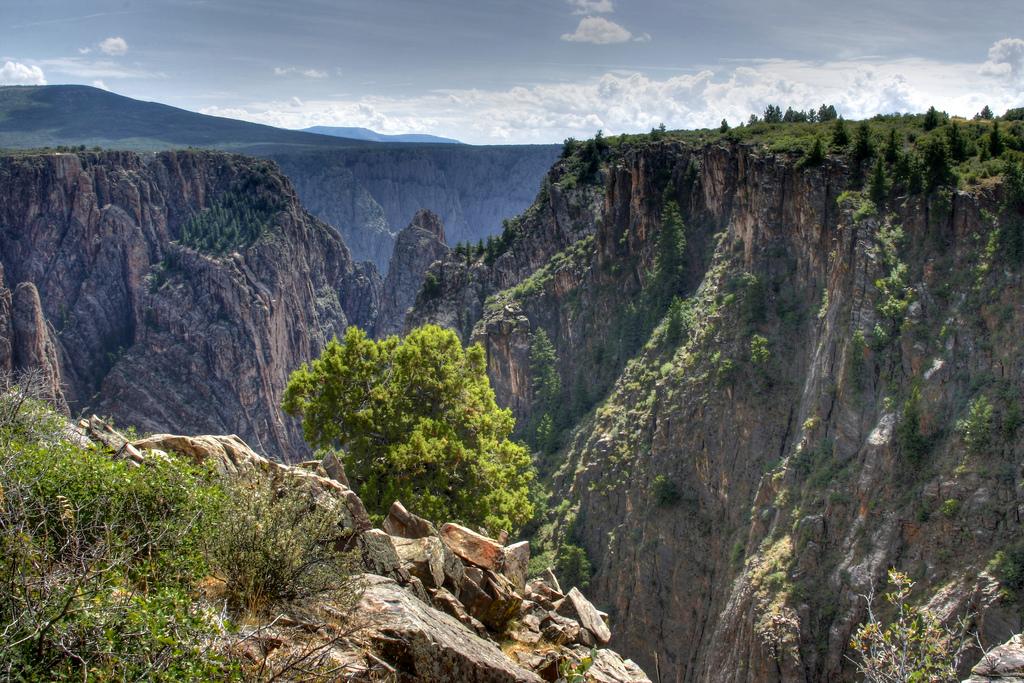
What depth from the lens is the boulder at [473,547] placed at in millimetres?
14539

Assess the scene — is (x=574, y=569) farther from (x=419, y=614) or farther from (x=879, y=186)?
(x=419, y=614)

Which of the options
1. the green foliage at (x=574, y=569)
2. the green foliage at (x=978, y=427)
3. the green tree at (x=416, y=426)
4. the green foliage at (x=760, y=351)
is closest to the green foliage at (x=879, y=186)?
the green foliage at (x=760, y=351)

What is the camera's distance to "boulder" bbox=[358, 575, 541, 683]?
9.82 meters

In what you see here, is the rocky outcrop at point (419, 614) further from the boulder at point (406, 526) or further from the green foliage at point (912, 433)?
the green foliage at point (912, 433)

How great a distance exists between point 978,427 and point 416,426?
14.8 meters

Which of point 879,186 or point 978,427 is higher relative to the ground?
point 879,186

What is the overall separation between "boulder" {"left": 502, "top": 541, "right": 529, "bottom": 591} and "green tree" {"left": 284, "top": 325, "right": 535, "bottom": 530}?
6.97 meters

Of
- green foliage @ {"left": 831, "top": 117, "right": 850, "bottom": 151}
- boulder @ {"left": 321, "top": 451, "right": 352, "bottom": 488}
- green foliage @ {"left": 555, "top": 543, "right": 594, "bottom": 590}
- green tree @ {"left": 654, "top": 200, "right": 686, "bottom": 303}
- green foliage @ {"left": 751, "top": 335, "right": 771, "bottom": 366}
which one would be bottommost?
green foliage @ {"left": 555, "top": 543, "right": 594, "bottom": 590}

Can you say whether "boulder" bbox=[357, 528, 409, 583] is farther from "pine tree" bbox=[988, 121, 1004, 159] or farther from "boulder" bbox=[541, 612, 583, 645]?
"pine tree" bbox=[988, 121, 1004, 159]

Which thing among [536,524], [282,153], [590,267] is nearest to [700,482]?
[536,524]

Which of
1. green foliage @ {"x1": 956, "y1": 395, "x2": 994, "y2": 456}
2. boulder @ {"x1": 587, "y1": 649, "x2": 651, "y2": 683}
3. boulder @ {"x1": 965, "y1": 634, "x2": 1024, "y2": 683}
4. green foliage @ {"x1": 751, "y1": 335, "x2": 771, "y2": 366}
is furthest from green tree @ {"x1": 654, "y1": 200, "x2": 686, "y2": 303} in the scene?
boulder @ {"x1": 965, "y1": 634, "x2": 1024, "y2": 683}

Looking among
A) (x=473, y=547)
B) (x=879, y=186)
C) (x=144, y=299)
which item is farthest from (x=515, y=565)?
(x=144, y=299)

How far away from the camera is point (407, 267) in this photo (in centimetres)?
12056

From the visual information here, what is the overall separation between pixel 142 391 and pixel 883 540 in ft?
291
